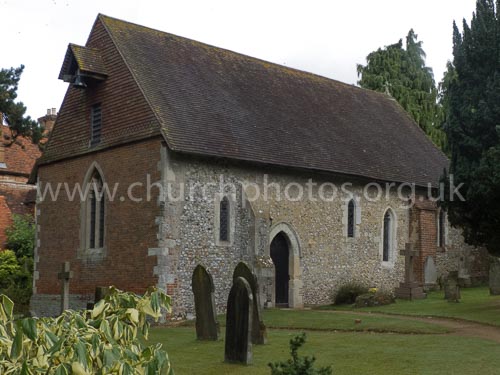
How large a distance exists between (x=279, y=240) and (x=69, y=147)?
26.3 feet

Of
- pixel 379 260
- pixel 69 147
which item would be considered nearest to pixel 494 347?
pixel 379 260

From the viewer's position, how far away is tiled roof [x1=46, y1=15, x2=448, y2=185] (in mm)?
22062

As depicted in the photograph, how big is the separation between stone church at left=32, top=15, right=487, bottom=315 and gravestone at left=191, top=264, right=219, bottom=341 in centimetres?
459

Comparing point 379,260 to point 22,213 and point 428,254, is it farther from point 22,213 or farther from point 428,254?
point 22,213

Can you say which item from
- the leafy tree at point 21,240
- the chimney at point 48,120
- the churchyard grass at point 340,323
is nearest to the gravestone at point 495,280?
the churchyard grass at point 340,323

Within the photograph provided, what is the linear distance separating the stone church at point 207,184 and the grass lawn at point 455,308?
3168mm

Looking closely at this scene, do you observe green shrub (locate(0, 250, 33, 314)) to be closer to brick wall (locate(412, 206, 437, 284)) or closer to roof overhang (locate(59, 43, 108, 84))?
roof overhang (locate(59, 43, 108, 84))

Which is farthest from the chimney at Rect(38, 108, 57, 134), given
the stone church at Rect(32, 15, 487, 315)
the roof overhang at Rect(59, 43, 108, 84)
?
the roof overhang at Rect(59, 43, 108, 84)

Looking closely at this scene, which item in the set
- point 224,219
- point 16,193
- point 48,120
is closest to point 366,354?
point 224,219

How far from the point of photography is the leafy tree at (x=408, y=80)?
158 ft

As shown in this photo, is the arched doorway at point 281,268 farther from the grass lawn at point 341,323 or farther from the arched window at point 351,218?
the arched window at point 351,218

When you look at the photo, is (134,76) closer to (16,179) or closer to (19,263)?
(19,263)

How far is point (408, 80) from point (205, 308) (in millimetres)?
37936

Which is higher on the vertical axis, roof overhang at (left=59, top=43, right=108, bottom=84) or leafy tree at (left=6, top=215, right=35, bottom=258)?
roof overhang at (left=59, top=43, right=108, bottom=84)
